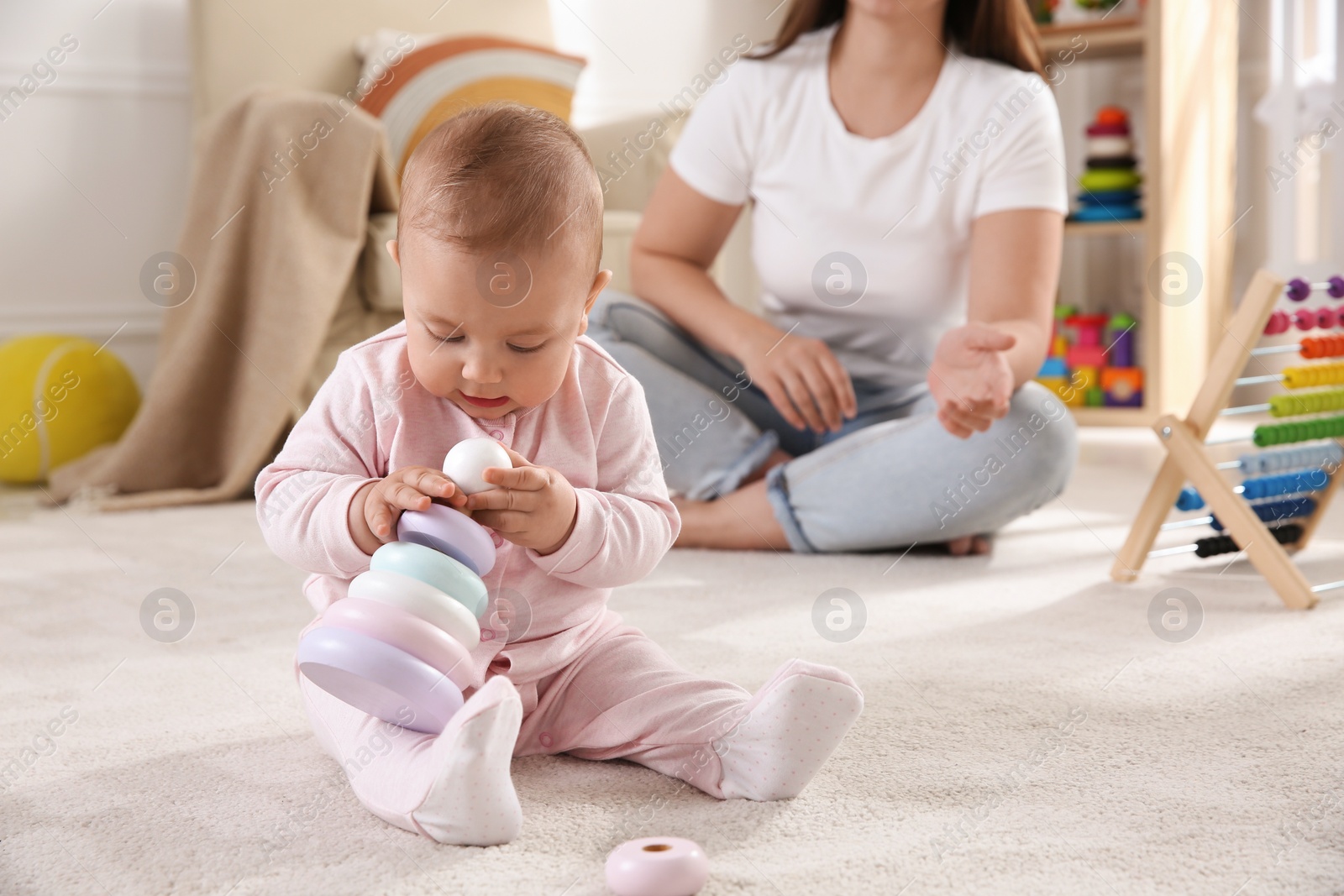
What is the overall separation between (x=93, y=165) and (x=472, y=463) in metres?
2.16

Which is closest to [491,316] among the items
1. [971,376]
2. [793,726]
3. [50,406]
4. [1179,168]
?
[793,726]

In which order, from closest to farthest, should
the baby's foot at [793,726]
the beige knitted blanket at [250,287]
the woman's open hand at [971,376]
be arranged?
the baby's foot at [793,726] → the woman's open hand at [971,376] → the beige knitted blanket at [250,287]

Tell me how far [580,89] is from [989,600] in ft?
7.24

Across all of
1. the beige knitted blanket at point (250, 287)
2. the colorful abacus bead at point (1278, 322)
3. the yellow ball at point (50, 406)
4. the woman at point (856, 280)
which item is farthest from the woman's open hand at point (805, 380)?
the yellow ball at point (50, 406)

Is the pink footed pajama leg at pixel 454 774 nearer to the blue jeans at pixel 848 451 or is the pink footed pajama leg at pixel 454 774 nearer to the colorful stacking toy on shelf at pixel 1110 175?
the blue jeans at pixel 848 451

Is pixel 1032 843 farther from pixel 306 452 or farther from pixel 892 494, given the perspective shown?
pixel 892 494

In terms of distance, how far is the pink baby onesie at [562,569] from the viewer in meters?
0.67

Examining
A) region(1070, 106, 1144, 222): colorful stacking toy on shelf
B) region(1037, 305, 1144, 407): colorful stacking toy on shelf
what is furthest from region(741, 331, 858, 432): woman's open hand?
region(1070, 106, 1144, 222): colorful stacking toy on shelf

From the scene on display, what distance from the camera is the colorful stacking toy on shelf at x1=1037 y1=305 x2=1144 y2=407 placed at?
270 cm

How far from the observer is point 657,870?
1.74 ft

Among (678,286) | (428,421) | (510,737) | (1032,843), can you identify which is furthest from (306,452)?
(678,286)

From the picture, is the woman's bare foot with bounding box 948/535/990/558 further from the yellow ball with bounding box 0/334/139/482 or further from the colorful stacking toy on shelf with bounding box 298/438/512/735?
the yellow ball with bounding box 0/334/139/482

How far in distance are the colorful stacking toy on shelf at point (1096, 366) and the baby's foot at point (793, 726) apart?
219 centimetres

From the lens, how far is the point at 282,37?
2.30 metres
